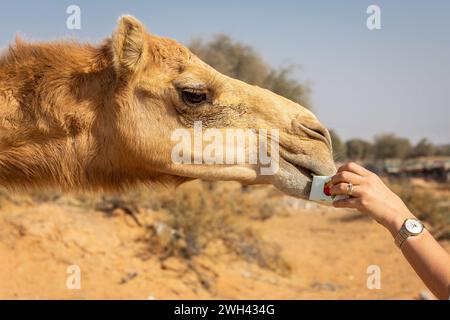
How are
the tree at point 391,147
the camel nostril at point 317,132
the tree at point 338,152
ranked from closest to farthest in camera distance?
1. the camel nostril at point 317,132
2. the tree at point 338,152
3. the tree at point 391,147

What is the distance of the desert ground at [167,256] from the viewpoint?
8.88m

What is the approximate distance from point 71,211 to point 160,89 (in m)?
8.32

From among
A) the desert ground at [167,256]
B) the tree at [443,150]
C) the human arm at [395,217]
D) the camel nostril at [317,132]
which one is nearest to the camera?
the human arm at [395,217]

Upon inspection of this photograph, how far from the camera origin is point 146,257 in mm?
9969

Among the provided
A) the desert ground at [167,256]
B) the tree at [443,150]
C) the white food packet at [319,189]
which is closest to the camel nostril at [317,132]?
the white food packet at [319,189]

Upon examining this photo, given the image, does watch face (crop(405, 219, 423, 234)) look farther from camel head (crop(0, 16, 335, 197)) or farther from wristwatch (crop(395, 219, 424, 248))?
camel head (crop(0, 16, 335, 197))

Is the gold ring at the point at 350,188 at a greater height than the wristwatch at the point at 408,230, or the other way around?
the gold ring at the point at 350,188

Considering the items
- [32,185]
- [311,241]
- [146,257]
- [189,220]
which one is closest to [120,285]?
[146,257]

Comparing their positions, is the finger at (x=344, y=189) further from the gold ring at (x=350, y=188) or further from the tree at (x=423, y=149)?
the tree at (x=423, y=149)

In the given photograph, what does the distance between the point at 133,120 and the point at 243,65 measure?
2026cm

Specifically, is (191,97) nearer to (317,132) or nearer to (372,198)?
(317,132)

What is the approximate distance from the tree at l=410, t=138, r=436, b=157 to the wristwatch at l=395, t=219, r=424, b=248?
46.5m
